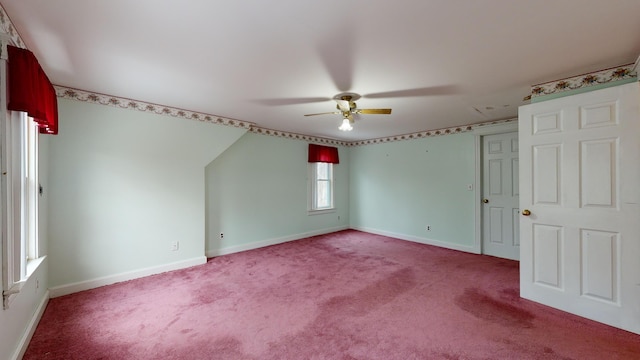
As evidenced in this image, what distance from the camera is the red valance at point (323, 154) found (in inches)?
217

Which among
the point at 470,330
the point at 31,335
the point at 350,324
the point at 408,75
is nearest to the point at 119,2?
the point at 408,75

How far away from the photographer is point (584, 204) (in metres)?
2.29

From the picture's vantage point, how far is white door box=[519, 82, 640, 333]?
209 centimetres

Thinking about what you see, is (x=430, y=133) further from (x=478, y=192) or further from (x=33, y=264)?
(x=33, y=264)

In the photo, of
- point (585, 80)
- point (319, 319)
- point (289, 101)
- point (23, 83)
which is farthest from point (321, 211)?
point (23, 83)

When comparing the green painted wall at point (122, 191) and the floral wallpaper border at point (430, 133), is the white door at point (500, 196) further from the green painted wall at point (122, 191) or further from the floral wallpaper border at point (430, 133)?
the green painted wall at point (122, 191)

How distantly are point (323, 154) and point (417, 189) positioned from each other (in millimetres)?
2139

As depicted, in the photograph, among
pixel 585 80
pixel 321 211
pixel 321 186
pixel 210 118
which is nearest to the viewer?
pixel 585 80

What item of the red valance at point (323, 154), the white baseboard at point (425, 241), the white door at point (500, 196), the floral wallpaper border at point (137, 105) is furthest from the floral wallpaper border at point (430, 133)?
the floral wallpaper border at point (137, 105)

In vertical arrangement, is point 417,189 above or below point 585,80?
below

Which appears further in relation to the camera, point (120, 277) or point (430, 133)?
point (430, 133)

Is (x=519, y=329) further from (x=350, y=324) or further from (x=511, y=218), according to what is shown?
(x=511, y=218)

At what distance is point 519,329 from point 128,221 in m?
4.28

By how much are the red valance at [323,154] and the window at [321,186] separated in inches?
7.7
